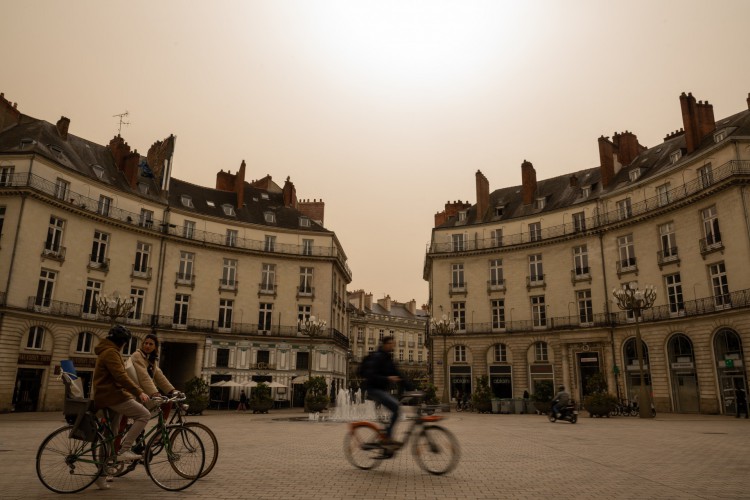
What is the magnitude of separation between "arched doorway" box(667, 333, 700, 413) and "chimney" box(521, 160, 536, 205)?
17.3 m

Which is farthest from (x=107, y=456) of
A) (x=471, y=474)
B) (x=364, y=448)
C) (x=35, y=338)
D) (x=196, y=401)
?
(x=35, y=338)

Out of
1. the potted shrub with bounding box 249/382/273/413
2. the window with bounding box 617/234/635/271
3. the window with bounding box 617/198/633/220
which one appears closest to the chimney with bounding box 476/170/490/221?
the window with bounding box 617/198/633/220

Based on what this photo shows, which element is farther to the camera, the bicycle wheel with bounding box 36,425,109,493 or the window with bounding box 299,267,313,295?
the window with bounding box 299,267,313,295

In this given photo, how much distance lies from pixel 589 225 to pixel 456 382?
55.9 ft

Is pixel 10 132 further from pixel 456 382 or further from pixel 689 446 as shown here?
pixel 689 446

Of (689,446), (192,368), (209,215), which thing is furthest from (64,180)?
(689,446)

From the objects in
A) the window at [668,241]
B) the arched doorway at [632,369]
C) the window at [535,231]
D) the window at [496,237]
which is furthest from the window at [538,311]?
the window at [668,241]

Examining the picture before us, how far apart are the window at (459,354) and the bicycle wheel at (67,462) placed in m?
40.7

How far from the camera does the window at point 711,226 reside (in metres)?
31.8

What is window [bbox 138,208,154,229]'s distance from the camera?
40.6 metres

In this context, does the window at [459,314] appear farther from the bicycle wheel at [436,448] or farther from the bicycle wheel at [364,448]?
the bicycle wheel at [436,448]

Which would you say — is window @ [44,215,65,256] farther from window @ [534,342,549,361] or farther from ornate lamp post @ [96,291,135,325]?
window @ [534,342,549,361]

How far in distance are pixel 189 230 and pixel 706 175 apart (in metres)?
37.9

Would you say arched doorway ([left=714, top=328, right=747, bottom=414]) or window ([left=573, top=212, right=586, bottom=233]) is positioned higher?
window ([left=573, top=212, right=586, bottom=233])
